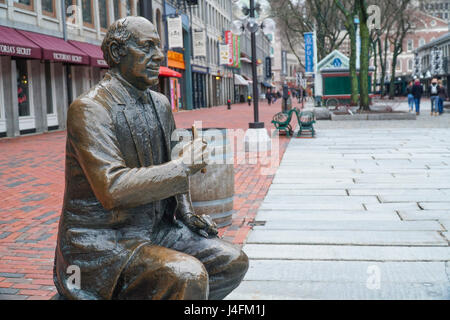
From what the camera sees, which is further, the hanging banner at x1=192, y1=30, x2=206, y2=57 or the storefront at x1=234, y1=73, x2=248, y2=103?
the storefront at x1=234, y1=73, x2=248, y2=103

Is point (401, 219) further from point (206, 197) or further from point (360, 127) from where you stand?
point (360, 127)

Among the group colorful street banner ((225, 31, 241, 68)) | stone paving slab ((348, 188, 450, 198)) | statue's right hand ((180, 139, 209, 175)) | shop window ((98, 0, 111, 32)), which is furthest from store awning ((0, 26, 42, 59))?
colorful street banner ((225, 31, 241, 68))

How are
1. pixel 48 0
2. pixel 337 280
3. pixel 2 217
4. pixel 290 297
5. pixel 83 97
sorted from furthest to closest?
pixel 48 0 < pixel 2 217 < pixel 337 280 < pixel 290 297 < pixel 83 97

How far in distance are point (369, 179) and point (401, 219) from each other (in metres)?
2.75

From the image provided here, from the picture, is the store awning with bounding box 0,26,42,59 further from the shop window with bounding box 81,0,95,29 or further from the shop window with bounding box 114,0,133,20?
the shop window with bounding box 114,0,133,20

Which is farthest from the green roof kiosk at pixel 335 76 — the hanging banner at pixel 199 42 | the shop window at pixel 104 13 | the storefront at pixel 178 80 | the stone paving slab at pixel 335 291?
the stone paving slab at pixel 335 291

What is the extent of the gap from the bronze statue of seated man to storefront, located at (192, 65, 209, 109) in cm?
4232

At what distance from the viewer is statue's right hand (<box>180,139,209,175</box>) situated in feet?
7.25

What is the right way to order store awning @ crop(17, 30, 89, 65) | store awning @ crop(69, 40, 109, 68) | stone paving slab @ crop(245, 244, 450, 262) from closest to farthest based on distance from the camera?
stone paving slab @ crop(245, 244, 450, 262) → store awning @ crop(17, 30, 89, 65) → store awning @ crop(69, 40, 109, 68)

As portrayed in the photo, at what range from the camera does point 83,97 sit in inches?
88.6

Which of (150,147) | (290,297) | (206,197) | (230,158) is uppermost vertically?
(150,147)

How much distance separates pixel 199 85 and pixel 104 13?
67.8ft

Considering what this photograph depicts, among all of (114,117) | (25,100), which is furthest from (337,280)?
(25,100)

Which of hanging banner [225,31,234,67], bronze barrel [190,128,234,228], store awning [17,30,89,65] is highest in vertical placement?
hanging banner [225,31,234,67]
